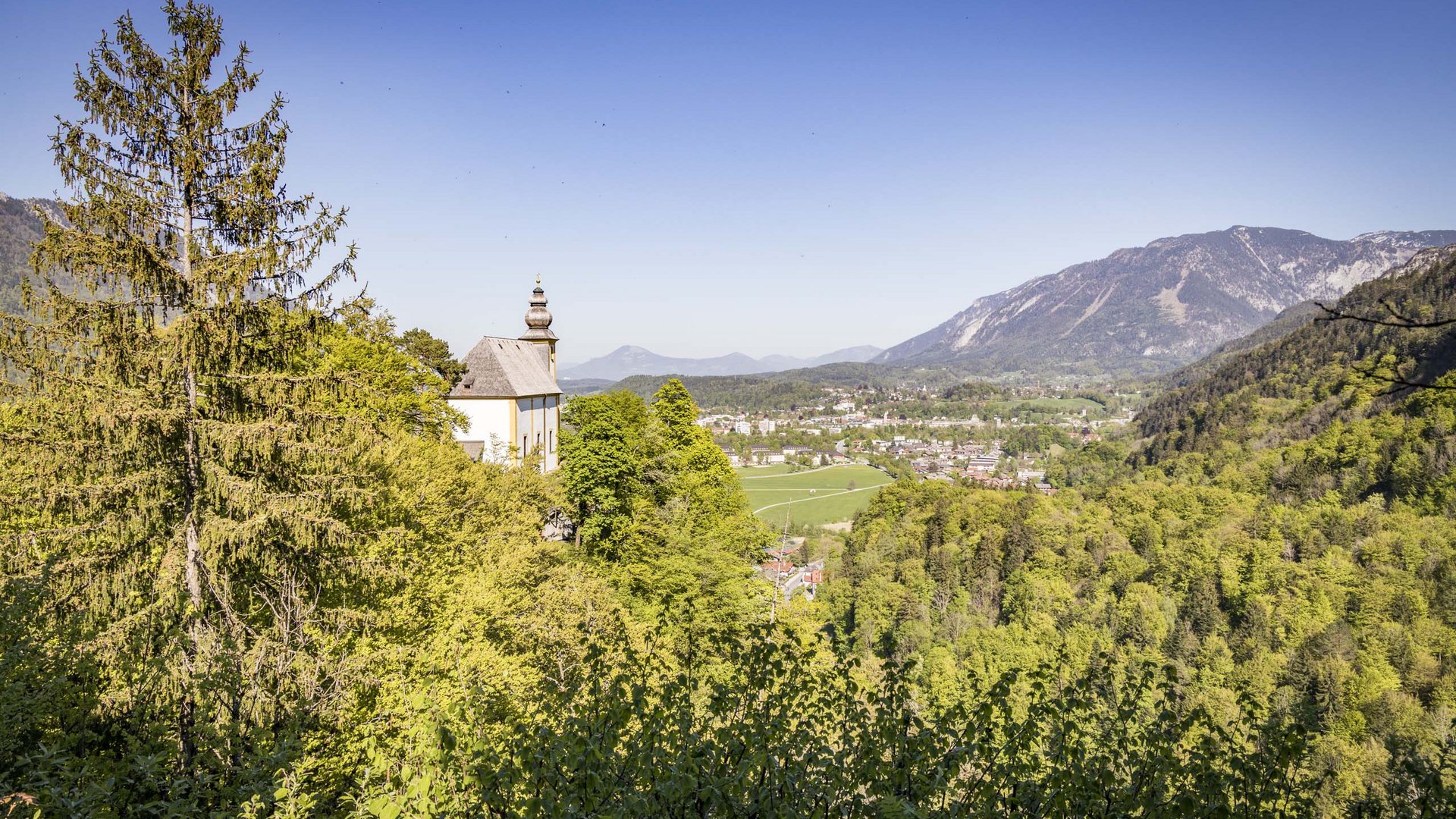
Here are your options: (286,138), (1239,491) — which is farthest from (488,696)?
(1239,491)

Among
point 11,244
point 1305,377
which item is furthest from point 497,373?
point 11,244

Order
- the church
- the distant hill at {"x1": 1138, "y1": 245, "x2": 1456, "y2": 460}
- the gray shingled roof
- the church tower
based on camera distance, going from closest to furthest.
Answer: the church
the gray shingled roof
the church tower
the distant hill at {"x1": 1138, "y1": 245, "x2": 1456, "y2": 460}

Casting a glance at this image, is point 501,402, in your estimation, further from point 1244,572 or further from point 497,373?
point 1244,572

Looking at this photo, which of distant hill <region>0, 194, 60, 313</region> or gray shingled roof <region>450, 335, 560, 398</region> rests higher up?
distant hill <region>0, 194, 60, 313</region>

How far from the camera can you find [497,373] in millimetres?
33219

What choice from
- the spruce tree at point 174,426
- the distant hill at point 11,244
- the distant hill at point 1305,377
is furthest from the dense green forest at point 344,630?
the distant hill at point 11,244

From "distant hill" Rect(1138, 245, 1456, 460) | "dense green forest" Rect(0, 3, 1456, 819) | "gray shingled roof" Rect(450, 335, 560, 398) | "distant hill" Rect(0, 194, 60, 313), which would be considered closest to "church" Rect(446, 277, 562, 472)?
"gray shingled roof" Rect(450, 335, 560, 398)

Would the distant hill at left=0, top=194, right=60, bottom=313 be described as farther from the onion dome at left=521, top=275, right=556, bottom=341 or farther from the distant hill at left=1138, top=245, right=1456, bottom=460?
the distant hill at left=1138, top=245, right=1456, bottom=460

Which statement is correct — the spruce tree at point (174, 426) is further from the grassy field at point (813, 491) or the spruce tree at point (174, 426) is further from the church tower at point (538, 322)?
the grassy field at point (813, 491)

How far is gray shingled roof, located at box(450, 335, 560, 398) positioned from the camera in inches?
1288

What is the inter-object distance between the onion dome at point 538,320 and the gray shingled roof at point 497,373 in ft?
10.2

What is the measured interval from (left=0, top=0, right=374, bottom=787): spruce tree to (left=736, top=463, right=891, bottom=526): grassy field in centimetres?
8213

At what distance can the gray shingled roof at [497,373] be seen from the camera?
32.7 metres

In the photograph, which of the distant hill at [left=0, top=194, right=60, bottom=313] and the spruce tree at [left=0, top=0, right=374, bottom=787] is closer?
the spruce tree at [left=0, top=0, right=374, bottom=787]
